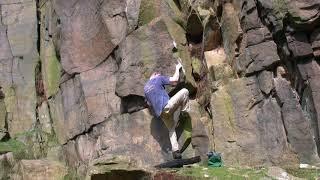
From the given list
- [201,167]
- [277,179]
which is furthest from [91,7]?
[277,179]

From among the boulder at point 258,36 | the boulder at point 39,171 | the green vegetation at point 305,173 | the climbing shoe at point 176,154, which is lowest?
the green vegetation at point 305,173

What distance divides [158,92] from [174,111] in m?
0.71

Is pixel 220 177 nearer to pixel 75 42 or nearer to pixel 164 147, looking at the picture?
pixel 164 147

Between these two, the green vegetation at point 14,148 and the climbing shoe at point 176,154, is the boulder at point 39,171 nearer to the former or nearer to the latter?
the green vegetation at point 14,148

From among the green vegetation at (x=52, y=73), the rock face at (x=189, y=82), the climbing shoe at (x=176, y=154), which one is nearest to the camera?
the climbing shoe at (x=176, y=154)

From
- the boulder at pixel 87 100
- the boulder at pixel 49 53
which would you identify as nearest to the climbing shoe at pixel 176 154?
the boulder at pixel 87 100

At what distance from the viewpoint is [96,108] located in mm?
17531

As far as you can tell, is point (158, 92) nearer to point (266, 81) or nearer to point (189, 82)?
point (189, 82)

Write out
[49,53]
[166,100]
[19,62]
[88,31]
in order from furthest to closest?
1. [19,62]
2. [49,53]
3. [88,31]
4. [166,100]

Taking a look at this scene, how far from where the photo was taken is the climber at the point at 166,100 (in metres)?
13.9

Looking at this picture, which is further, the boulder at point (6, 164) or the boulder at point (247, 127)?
the boulder at point (6, 164)

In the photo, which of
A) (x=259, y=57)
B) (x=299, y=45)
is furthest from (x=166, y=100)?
(x=299, y=45)

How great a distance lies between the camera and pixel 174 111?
14141 mm

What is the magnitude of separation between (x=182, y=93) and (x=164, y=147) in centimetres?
→ 170
